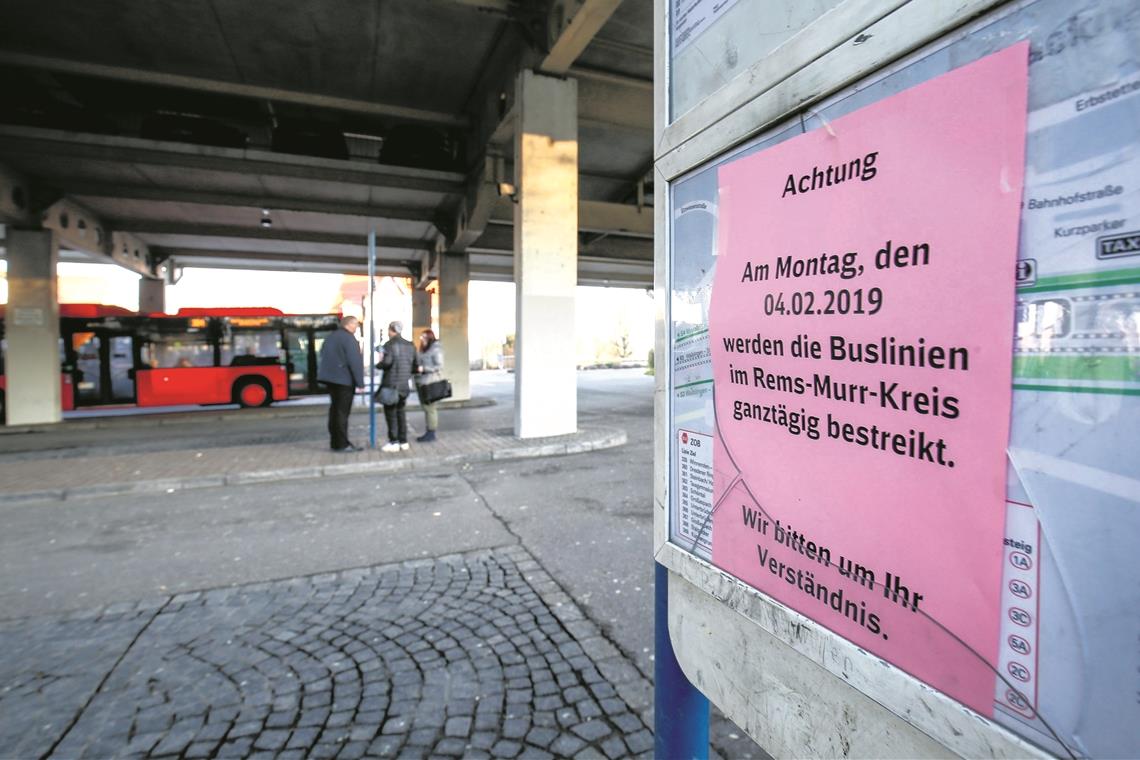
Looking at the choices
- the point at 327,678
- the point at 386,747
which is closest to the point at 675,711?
the point at 386,747

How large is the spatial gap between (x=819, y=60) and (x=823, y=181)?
0.20 m

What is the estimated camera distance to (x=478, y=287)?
59.8m

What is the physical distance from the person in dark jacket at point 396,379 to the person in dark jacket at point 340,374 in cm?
38

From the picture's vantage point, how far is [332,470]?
699 centimetres

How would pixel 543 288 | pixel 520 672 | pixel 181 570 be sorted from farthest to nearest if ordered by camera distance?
pixel 543 288 → pixel 181 570 → pixel 520 672

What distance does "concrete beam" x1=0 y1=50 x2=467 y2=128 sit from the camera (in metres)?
8.84

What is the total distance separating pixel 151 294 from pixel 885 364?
23.1 metres

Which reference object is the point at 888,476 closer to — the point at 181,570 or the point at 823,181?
the point at 823,181

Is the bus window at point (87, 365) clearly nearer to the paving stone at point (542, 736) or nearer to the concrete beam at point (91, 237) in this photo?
the concrete beam at point (91, 237)

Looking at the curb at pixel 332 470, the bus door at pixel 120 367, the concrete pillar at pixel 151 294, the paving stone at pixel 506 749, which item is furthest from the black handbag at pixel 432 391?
the concrete pillar at pixel 151 294

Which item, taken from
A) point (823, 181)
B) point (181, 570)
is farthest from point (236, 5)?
point (823, 181)

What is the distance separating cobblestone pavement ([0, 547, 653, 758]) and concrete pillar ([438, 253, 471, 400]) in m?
12.9

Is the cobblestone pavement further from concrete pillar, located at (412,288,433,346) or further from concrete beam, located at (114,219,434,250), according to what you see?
concrete pillar, located at (412,288,433,346)

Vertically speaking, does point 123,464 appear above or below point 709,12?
below
